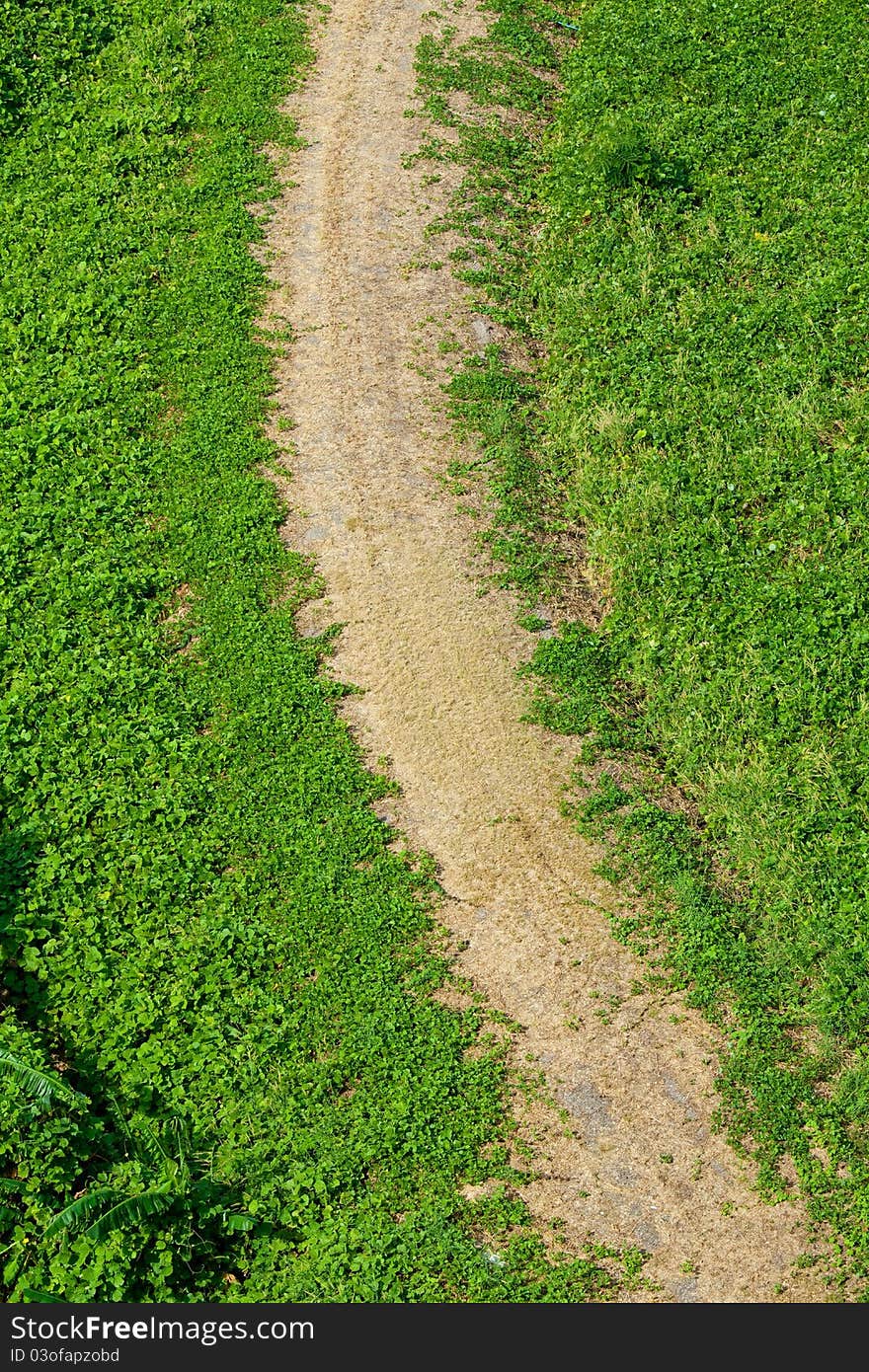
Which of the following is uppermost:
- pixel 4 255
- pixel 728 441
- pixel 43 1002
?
pixel 4 255

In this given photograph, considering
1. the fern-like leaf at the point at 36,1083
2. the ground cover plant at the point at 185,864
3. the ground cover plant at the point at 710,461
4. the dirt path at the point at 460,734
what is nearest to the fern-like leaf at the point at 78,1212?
the ground cover plant at the point at 185,864

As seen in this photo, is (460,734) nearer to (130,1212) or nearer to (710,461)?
(710,461)

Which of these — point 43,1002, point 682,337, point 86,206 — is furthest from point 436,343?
point 43,1002

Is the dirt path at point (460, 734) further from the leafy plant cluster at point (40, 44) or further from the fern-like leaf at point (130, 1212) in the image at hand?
the leafy plant cluster at point (40, 44)

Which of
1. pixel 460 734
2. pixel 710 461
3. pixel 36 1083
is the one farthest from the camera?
pixel 710 461

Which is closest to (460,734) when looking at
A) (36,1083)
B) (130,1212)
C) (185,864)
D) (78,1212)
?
(185,864)

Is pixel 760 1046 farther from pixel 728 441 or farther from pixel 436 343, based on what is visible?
pixel 436 343
